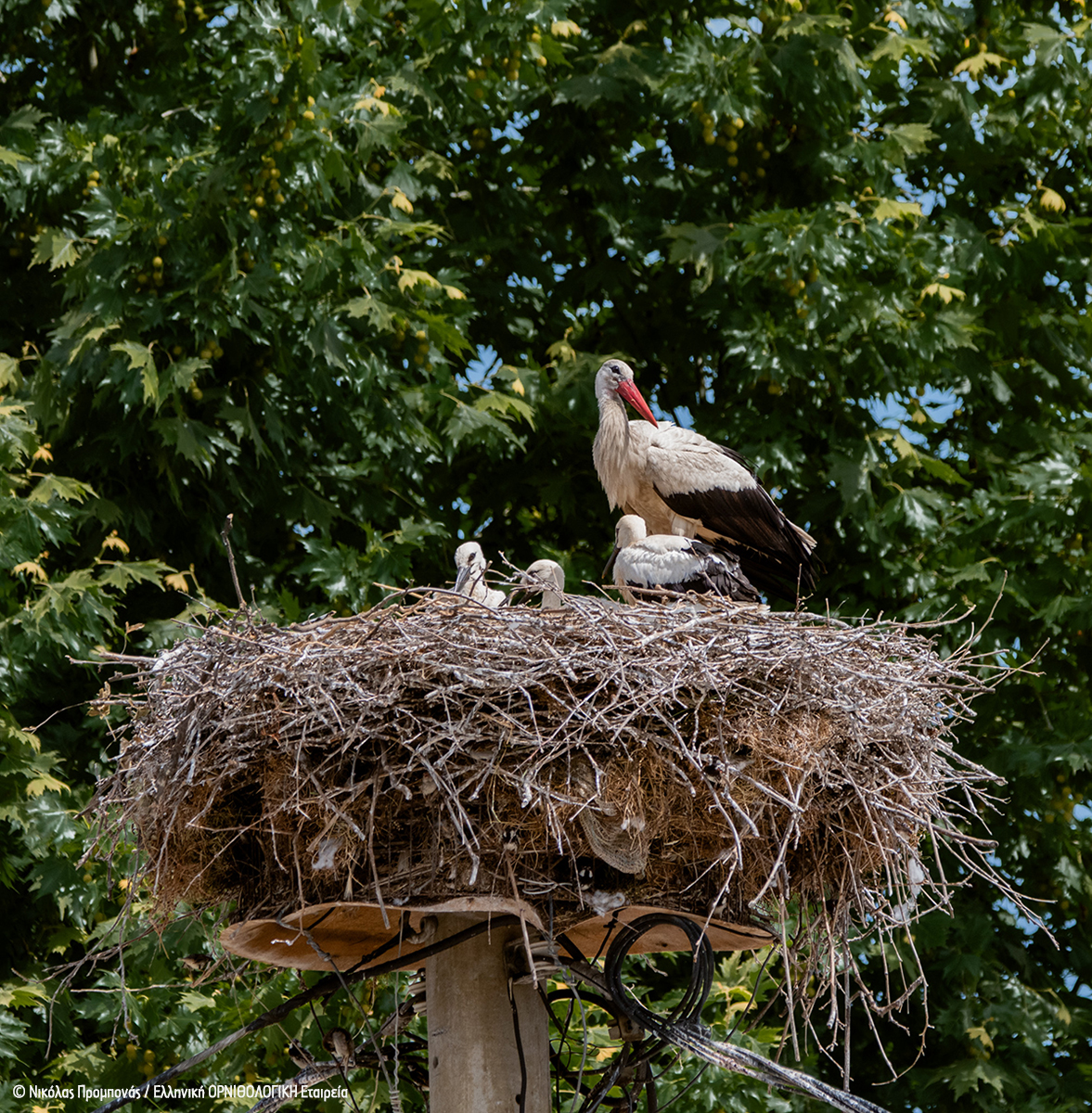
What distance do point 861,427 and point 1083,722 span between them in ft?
6.61

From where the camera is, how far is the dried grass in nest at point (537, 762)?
4.48 metres

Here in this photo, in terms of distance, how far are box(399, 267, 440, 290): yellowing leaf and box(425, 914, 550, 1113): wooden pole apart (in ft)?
14.5

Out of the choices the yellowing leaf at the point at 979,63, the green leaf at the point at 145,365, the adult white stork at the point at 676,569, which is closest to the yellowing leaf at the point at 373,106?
the green leaf at the point at 145,365

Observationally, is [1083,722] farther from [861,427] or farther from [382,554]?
[382,554]

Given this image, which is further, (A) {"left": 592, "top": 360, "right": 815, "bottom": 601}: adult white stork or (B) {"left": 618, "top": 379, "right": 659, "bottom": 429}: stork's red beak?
(B) {"left": 618, "top": 379, "right": 659, "bottom": 429}: stork's red beak

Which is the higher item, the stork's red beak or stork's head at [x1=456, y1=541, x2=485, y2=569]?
the stork's red beak

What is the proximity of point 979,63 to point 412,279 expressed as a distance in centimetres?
401

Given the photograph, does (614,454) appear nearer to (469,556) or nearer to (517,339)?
(469,556)

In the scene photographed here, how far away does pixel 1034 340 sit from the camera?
10141mm

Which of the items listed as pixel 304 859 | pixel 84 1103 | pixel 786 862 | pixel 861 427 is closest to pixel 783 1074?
pixel 786 862

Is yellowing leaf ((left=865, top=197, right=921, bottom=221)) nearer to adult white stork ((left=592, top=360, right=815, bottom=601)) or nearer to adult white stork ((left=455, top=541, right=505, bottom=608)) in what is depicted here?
Answer: adult white stork ((left=592, top=360, right=815, bottom=601))

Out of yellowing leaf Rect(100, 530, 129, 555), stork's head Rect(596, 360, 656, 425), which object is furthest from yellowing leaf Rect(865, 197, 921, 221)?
yellowing leaf Rect(100, 530, 129, 555)

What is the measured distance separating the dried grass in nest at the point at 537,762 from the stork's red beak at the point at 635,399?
7.66ft

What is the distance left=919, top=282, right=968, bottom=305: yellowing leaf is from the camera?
9086mm
